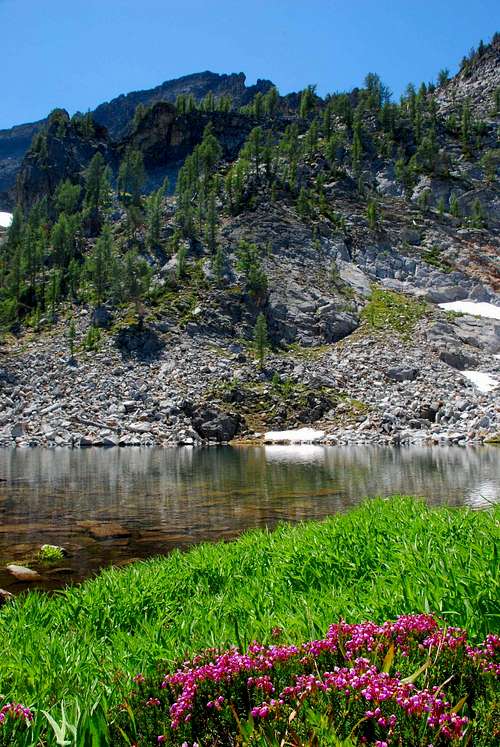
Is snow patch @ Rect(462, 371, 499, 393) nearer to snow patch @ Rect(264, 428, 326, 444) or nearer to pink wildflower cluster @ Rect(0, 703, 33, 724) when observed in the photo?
snow patch @ Rect(264, 428, 326, 444)

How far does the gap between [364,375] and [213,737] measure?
76370mm

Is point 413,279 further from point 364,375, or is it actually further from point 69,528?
point 69,528

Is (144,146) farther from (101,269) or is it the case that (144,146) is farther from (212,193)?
(101,269)

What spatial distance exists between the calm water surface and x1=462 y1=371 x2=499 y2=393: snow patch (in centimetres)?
3258

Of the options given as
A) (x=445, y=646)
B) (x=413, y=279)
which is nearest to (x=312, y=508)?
(x=445, y=646)

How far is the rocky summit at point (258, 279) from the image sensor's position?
69125 mm

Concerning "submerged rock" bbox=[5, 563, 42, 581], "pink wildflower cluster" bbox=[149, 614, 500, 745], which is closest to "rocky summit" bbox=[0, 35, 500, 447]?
"submerged rock" bbox=[5, 563, 42, 581]

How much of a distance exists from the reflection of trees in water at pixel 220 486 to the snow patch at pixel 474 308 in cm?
6003

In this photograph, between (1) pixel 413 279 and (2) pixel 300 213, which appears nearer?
(1) pixel 413 279

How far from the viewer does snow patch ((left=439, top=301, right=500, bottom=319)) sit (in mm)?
95875

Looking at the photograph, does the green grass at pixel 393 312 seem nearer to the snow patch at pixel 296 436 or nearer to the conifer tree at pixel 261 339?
the conifer tree at pixel 261 339

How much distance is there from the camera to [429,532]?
7934 mm

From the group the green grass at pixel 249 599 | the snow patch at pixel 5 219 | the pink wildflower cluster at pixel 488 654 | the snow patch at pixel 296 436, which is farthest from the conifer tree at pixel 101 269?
the pink wildflower cluster at pixel 488 654

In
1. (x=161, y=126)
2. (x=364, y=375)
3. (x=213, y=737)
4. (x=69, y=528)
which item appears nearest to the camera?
(x=213, y=737)
